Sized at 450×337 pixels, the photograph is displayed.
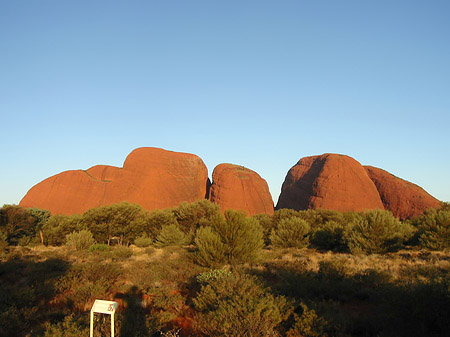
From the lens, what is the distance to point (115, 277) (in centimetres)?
998

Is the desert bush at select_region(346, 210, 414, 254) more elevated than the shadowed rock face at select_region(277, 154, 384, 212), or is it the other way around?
the shadowed rock face at select_region(277, 154, 384, 212)

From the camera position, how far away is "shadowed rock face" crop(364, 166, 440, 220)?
46.3 meters

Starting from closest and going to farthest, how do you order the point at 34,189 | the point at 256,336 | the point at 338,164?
the point at 256,336 < the point at 34,189 < the point at 338,164

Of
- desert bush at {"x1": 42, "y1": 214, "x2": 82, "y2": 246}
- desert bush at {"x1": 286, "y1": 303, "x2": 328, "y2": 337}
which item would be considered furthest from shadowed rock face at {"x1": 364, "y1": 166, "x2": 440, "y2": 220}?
desert bush at {"x1": 286, "y1": 303, "x2": 328, "y2": 337}

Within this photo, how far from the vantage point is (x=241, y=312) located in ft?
17.3

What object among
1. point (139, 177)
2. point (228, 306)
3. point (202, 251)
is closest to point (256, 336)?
point (228, 306)

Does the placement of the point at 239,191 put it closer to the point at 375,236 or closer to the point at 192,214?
the point at 192,214

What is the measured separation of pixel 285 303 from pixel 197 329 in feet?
5.84

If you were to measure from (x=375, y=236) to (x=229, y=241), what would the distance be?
9.17m

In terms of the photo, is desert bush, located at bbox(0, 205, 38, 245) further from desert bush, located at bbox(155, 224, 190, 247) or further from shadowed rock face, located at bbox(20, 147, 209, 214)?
shadowed rock face, located at bbox(20, 147, 209, 214)

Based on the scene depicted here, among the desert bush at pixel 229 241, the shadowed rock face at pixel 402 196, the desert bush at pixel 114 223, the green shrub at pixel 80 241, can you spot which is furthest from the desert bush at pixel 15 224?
the shadowed rock face at pixel 402 196

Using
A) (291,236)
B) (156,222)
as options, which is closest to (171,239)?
(156,222)

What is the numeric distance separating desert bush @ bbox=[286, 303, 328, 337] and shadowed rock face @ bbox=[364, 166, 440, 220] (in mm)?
48869

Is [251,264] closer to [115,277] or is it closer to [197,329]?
[115,277]
